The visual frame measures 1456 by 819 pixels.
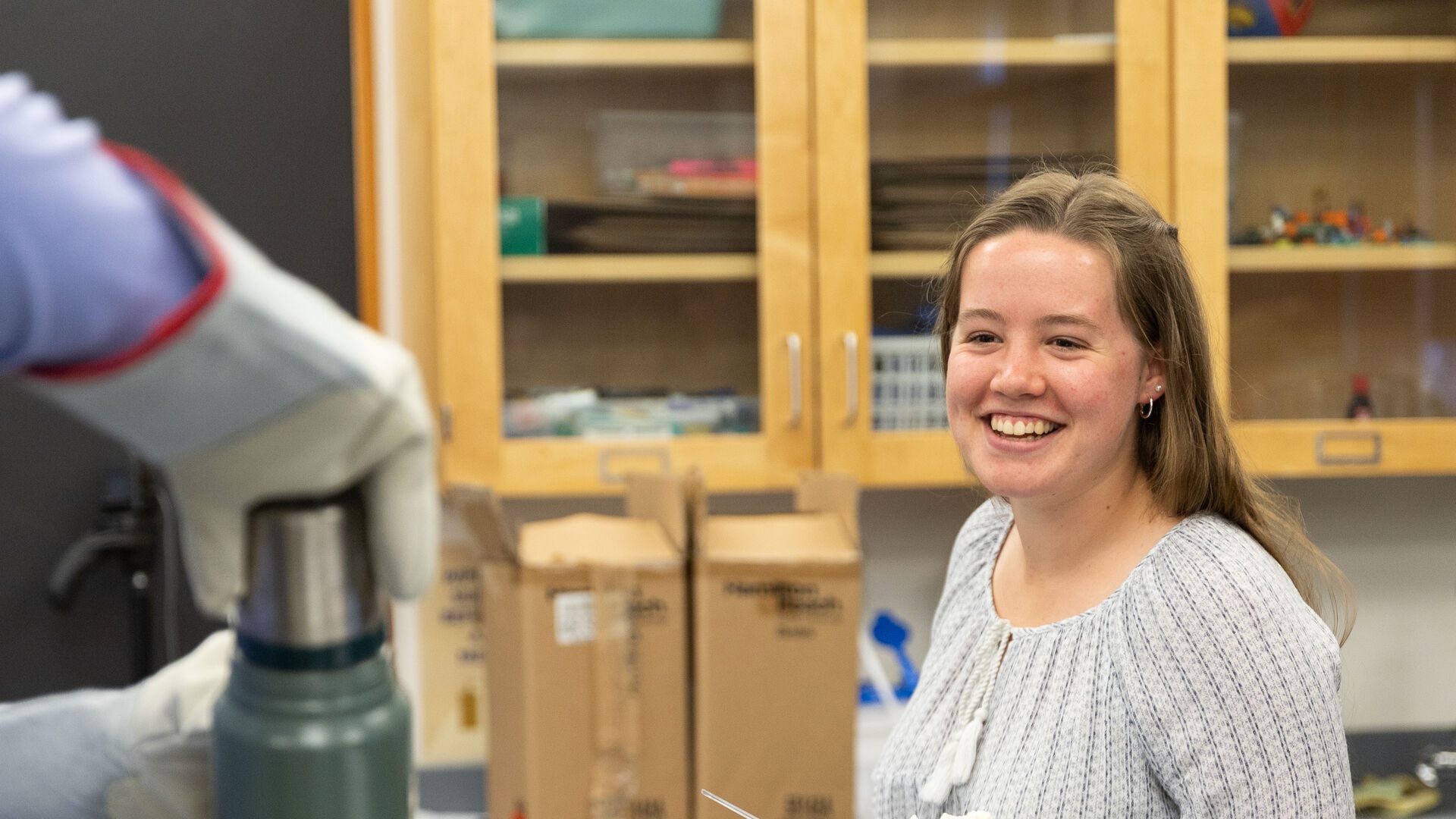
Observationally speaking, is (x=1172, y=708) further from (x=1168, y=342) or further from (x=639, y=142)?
(x=639, y=142)

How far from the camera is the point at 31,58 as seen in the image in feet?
6.68

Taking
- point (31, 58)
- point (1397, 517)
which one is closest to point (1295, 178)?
point (1397, 517)

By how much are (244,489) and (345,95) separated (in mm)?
1989

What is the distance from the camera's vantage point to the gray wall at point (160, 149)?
2.05 meters

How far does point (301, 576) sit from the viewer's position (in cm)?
36

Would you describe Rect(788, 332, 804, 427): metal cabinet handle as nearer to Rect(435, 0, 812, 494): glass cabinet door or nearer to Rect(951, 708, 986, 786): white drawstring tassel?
Rect(435, 0, 812, 494): glass cabinet door

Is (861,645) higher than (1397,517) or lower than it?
lower

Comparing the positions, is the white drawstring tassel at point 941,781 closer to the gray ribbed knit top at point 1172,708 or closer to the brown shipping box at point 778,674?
the gray ribbed knit top at point 1172,708

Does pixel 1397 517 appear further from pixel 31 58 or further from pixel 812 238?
pixel 31 58

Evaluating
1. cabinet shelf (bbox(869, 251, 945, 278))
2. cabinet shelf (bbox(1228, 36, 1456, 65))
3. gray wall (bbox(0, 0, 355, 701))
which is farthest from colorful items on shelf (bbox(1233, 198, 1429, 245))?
gray wall (bbox(0, 0, 355, 701))

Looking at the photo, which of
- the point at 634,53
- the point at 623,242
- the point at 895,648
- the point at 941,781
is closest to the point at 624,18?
the point at 634,53

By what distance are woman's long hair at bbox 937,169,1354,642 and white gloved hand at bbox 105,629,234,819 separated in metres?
1.00

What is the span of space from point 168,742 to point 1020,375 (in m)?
0.98

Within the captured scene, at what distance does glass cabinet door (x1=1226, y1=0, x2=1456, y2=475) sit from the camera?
2.04 m
